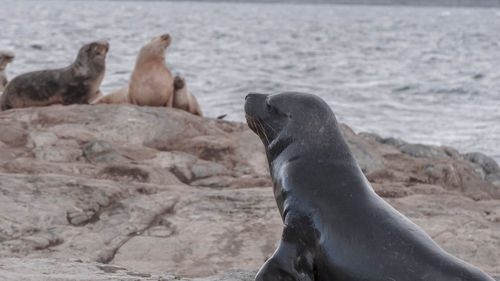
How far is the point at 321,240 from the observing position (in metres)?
3.13

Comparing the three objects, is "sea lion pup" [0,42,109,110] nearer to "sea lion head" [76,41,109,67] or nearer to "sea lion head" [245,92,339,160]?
"sea lion head" [76,41,109,67]

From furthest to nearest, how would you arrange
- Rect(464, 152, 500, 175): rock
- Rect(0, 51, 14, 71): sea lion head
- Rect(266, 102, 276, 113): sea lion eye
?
Rect(0, 51, 14, 71): sea lion head, Rect(464, 152, 500, 175): rock, Rect(266, 102, 276, 113): sea lion eye

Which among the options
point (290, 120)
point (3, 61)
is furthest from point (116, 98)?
point (290, 120)

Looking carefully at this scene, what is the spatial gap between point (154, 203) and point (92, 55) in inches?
241

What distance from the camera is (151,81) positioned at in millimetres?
10422

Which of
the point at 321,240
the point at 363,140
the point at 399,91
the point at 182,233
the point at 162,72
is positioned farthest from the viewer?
the point at 399,91

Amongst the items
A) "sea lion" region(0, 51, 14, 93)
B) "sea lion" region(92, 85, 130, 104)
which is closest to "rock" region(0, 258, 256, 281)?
"sea lion" region(92, 85, 130, 104)

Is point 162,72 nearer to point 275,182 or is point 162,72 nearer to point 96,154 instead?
point 96,154

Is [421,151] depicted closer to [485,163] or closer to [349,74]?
[485,163]

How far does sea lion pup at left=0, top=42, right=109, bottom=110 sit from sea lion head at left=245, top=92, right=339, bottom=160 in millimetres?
7512

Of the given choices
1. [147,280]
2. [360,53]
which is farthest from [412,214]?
[360,53]

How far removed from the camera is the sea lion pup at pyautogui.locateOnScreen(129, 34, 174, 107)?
10391mm

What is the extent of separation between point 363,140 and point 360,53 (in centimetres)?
2587


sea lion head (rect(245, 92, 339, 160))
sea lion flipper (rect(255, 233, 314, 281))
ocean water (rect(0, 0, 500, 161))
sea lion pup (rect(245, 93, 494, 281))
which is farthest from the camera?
ocean water (rect(0, 0, 500, 161))
